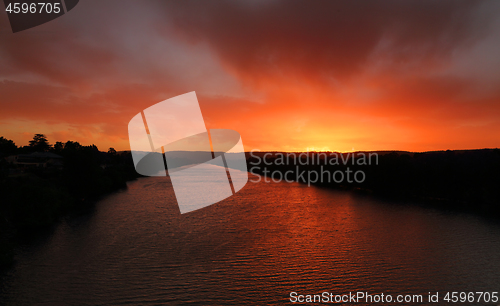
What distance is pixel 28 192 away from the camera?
24484 millimetres

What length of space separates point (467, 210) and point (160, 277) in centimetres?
4024

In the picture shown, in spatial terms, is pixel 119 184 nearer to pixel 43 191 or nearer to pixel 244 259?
pixel 43 191

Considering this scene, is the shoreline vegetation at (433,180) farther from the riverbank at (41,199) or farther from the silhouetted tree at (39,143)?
the silhouetted tree at (39,143)

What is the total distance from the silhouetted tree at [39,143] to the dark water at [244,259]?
299ft

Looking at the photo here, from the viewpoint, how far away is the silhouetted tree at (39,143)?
3841 inches

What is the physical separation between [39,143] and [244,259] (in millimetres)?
114757

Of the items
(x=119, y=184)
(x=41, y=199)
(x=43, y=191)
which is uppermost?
(x=119, y=184)

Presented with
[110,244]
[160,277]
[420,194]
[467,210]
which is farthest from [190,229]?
[420,194]

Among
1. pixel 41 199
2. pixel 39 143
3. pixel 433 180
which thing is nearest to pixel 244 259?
pixel 41 199

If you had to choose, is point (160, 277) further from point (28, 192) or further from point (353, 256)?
point (28, 192)

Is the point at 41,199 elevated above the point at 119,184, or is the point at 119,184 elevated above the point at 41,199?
the point at 119,184

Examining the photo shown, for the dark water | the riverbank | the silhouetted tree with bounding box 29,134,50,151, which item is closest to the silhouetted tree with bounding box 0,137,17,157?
the silhouetted tree with bounding box 29,134,50,151

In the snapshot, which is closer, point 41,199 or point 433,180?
point 41,199

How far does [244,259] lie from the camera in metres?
17.6
